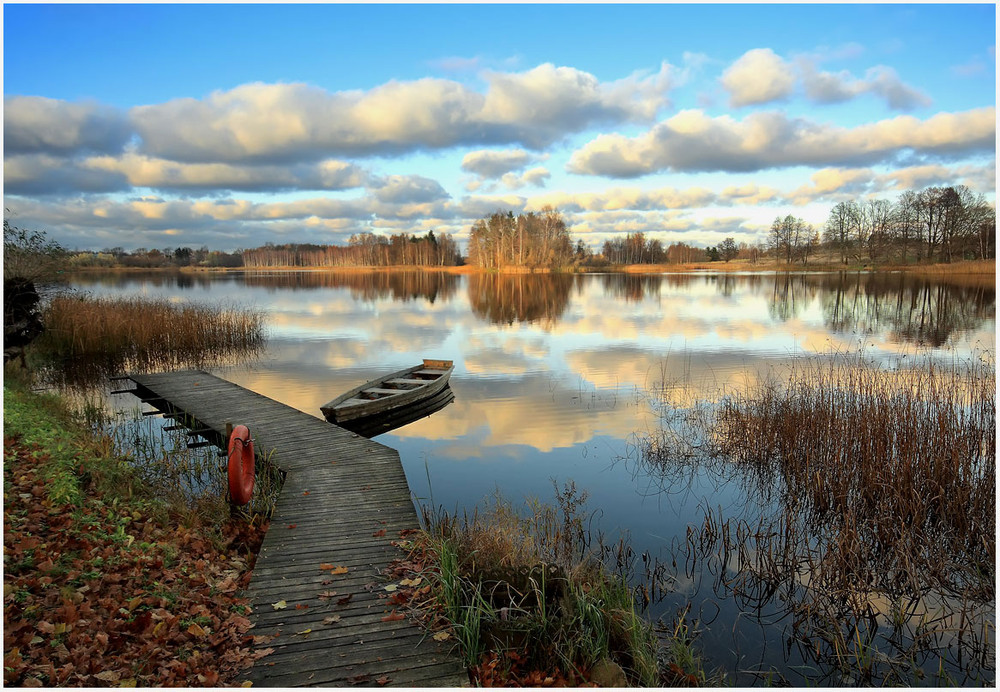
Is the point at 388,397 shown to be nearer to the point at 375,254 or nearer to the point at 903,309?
the point at 903,309

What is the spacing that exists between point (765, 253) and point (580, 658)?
12776cm

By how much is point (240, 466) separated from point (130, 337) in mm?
16694

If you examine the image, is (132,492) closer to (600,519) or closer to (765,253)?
(600,519)

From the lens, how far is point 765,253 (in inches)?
4688

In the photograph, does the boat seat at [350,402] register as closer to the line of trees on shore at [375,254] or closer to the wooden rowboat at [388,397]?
the wooden rowboat at [388,397]

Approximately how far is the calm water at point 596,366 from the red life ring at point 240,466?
288 cm

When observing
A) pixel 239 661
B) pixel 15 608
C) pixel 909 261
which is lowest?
pixel 239 661

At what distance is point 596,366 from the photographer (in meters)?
19.8

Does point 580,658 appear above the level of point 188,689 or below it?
below

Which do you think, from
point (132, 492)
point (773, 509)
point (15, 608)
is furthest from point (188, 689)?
point (773, 509)

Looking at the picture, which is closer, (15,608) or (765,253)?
(15,608)

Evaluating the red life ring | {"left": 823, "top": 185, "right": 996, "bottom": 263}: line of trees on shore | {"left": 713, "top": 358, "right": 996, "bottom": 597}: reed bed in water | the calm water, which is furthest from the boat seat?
{"left": 823, "top": 185, "right": 996, "bottom": 263}: line of trees on shore

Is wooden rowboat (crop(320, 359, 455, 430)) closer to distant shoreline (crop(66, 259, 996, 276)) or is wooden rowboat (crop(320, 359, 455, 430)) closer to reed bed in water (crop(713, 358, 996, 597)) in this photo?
reed bed in water (crop(713, 358, 996, 597))

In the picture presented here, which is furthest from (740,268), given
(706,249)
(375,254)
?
(375,254)
